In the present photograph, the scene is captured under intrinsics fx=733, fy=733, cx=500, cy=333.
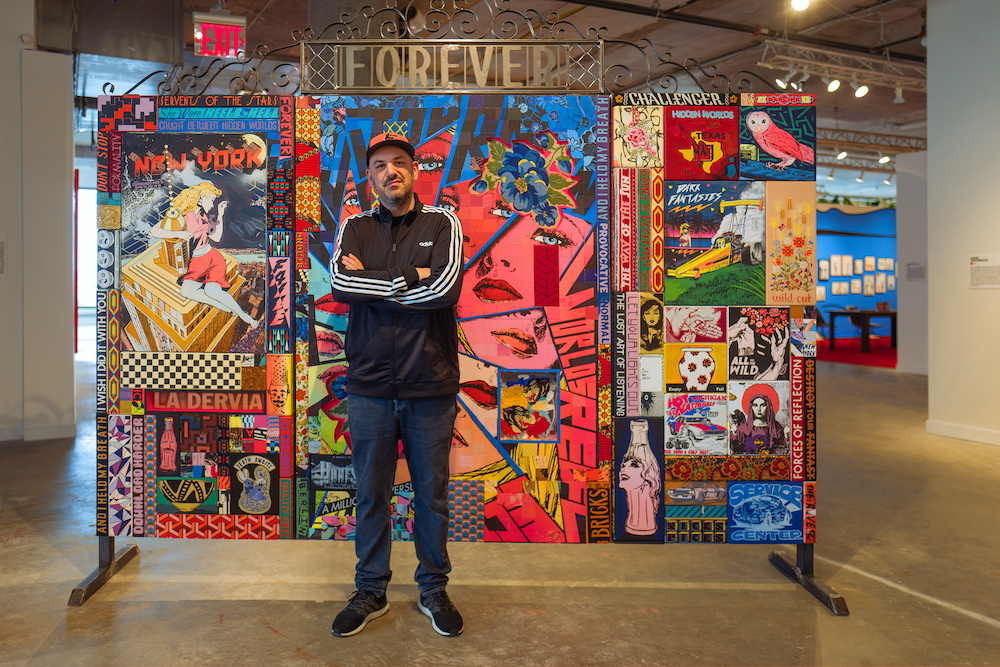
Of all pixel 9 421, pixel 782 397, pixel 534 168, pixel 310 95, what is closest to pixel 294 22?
Result: pixel 9 421

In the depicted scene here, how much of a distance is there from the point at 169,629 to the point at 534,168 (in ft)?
7.67

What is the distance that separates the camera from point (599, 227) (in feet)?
10.4

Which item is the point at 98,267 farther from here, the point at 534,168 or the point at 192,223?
the point at 534,168

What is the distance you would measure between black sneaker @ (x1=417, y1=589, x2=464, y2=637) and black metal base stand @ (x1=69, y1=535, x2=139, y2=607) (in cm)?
141

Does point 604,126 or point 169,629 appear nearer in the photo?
point 169,629

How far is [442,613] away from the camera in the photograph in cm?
277

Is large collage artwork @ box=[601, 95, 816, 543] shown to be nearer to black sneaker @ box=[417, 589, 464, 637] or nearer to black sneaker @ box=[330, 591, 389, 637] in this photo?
black sneaker @ box=[417, 589, 464, 637]

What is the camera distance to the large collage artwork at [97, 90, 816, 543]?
10.4 feet

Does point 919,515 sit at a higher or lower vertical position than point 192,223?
lower

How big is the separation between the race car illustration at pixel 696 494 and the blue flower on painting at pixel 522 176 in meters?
1.42

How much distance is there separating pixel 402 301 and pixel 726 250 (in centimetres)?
143

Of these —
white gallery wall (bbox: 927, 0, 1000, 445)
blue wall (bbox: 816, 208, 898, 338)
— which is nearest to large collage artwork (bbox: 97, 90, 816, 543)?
white gallery wall (bbox: 927, 0, 1000, 445)

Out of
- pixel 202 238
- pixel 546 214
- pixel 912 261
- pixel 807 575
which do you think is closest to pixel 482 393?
pixel 546 214

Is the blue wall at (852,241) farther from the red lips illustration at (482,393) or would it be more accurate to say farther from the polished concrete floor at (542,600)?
the red lips illustration at (482,393)
